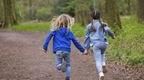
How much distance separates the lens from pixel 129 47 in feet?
54.9

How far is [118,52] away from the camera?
1686 cm

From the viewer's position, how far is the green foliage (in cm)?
1442

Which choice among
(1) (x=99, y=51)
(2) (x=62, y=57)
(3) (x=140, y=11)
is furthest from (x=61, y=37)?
(3) (x=140, y=11)

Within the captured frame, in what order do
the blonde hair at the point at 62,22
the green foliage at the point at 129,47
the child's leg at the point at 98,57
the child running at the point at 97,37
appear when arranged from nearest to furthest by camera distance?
the blonde hair at the point at 62,22 < the child running at the point at 97,37 < the child's leg at the point at 98,57 < the green foliage at the point at 129,47

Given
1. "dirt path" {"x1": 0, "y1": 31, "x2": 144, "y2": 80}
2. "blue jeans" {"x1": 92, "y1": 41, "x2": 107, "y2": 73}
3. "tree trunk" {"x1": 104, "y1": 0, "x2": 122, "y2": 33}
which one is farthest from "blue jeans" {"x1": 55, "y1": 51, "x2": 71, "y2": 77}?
"tree trunk" {"x1": 104, "y1": 0, "x2": 122, "y2": 33}

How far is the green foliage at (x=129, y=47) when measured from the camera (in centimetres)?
1442

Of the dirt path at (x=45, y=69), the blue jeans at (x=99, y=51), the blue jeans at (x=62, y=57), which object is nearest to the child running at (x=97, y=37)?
the blue jeans at (x=99, y=51)

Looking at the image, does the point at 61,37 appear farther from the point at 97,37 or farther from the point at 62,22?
the point at 97,37

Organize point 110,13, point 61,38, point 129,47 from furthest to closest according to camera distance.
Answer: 1. point 110,13
2. point 129,47
3. point 61,38

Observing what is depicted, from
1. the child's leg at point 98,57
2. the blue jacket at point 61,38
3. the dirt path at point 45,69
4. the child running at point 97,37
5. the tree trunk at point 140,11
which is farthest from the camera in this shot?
the tree trunk at point 140,11

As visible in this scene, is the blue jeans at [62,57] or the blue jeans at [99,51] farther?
the blue jeans at [99,51]

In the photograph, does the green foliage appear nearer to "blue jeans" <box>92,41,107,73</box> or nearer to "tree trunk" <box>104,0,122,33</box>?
"tree trunk" <box>104,0,122,33</box>

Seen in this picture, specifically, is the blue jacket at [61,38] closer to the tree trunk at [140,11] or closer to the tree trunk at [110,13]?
the tree trunk at [110,13]

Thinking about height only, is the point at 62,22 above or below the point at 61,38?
above
